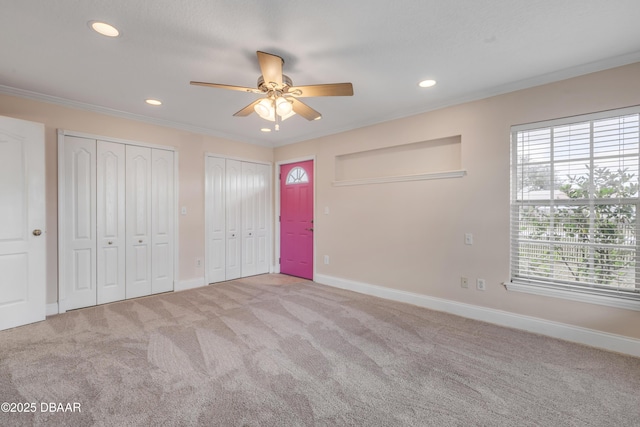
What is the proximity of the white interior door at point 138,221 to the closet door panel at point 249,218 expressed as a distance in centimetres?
152

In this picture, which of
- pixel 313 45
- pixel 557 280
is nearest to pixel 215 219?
pixel 313 45

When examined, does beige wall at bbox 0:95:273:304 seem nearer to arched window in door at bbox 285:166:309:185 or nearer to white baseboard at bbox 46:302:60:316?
white baseboard at bbox 46:302:60:316

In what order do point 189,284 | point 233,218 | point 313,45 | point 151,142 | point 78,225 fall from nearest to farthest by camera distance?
point 313,45 < point 78,225 < point 151,142 < point 189,284 < point 233,218

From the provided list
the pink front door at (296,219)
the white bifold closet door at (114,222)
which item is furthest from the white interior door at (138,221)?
the pink front door at (296,219)

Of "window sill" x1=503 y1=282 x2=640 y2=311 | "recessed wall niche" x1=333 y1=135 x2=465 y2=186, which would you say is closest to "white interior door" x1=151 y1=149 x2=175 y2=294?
"recessed wall niche" x1=333 y1=135 x2=465 y2=186

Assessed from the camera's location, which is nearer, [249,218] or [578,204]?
[578,204]

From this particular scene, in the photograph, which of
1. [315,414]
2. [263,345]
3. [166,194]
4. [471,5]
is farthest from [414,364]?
[166,194]

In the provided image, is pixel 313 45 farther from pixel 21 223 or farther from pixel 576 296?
pixel 21 223

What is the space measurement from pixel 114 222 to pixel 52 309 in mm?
1148

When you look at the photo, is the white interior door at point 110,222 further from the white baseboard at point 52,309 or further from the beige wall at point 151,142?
the white baseboard at point 52,309

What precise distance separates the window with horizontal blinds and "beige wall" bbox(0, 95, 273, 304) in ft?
13.6

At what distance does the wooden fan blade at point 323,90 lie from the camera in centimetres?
229

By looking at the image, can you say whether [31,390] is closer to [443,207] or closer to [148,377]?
[148,377]

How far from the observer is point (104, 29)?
2.08m
